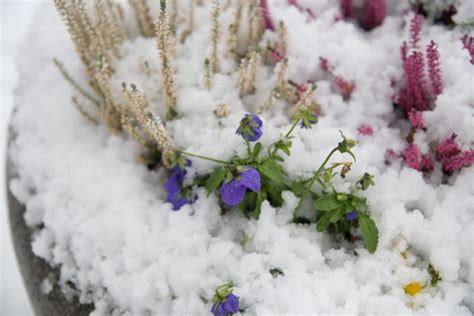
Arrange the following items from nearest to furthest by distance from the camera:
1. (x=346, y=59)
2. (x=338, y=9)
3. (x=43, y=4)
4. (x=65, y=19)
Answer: (x=65, y=19) < (x=346, y=59) < (x=338, y=9) < (x=43, y=4)

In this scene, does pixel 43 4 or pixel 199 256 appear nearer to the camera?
pixel 199 256

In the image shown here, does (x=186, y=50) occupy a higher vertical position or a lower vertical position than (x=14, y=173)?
higher

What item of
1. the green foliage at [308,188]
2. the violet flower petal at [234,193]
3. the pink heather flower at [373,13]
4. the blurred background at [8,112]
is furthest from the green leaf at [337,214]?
the blurred background at [8,112]

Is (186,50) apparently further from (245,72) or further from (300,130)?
(300,130)

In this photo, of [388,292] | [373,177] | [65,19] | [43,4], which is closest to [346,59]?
[373,177]

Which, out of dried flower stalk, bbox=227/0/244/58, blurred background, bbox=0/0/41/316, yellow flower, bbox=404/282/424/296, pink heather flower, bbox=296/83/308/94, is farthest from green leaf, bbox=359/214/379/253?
blurred background, bbox=0/0/41/316

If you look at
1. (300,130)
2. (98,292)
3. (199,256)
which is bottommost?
(98,292)

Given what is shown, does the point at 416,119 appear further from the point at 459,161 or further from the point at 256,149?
the point at 256,149

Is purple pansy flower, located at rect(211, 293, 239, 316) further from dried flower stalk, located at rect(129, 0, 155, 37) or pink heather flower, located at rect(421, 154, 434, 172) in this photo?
dried flower stalk, located at rect(129, 0, 155, 37)

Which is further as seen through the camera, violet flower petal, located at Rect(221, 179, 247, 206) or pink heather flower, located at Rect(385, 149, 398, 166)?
pink heather flower, located at Rect(385, 149, 398, 166)
